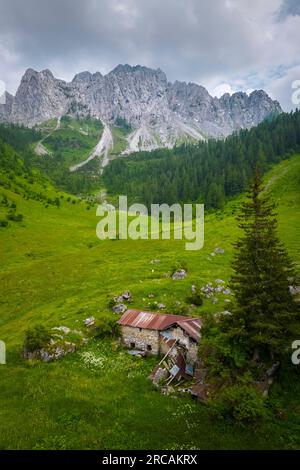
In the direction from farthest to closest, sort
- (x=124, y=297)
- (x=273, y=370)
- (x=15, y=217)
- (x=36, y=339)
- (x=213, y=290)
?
1. (x=15, y=217)
2. (x=213, y=290)
3. (x=124, y=297)
4. (x=36, y=339)
5. (x=273, y=370)

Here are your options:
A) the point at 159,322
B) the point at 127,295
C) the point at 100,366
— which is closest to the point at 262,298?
the point at 159,322

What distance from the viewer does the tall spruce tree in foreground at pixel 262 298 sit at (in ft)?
89.9

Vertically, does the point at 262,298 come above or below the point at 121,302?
above

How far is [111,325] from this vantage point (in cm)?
3712

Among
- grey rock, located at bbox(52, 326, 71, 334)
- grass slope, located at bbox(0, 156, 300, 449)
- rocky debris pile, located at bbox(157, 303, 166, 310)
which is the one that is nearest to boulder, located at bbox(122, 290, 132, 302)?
grass slope, located at bbox(0, 156, 300, 449)

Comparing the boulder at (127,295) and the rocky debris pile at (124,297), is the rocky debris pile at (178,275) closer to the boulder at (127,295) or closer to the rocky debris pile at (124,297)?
the boulder at (127,295)

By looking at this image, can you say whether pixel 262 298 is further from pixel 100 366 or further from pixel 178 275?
pixel 178 275

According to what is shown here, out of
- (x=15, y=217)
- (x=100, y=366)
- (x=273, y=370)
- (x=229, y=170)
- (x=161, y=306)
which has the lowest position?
(x=100, y=366)

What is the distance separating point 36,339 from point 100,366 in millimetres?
6975

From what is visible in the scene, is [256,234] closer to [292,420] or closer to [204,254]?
[292,420]

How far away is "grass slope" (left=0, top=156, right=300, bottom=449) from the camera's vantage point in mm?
21812

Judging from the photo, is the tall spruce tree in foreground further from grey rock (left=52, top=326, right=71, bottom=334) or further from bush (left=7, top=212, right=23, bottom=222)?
bush (left=7, top=212, right=23, bottom=222)

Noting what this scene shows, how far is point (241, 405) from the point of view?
22094 millimetres

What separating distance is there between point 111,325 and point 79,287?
71.1 feet
